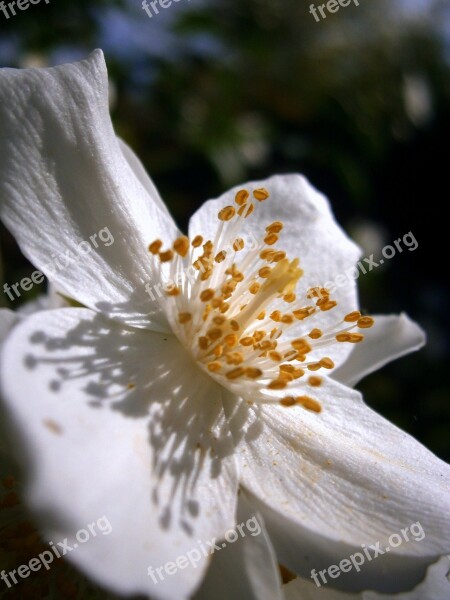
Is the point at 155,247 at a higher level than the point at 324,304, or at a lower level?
higher

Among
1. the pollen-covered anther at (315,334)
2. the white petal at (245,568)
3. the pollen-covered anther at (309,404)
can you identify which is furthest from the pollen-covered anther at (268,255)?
the white petal at (245,568)

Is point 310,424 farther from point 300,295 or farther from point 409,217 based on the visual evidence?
point 409,217

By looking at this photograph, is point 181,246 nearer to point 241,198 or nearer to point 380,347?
point 241,198

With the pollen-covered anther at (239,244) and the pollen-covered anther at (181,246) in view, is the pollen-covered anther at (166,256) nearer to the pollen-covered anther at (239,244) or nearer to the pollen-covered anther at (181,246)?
the pollen-covered anther at (181,246)

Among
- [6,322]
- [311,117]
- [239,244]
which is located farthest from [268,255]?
[311,117]

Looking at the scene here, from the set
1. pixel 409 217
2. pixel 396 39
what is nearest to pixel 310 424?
pixel 409 217

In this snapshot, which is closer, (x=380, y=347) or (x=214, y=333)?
(x=214, y=333)
